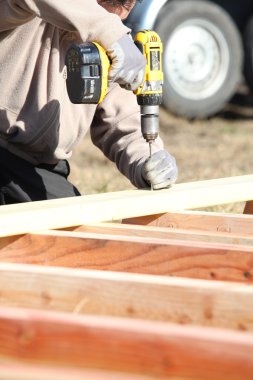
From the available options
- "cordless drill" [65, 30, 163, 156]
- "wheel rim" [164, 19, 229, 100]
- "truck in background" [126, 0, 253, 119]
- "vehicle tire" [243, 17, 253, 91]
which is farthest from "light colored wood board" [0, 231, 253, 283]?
"vehicle tire" [243, 17, 253, 91]

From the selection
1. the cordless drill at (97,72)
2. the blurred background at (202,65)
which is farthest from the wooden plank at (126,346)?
the blurred background at (202,65)

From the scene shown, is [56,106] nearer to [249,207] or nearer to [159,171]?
[159,171]

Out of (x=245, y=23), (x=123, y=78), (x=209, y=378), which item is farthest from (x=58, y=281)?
(x=245, y=23)

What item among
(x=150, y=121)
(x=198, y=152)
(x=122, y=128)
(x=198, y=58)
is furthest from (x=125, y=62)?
(x=198, y=58)

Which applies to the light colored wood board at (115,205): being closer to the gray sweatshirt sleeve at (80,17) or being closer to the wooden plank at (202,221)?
the wooden plank at (202,221)

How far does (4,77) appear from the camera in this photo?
3455 mm

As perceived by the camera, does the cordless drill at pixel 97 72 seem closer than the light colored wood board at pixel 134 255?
No

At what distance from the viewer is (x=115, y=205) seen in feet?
10.3

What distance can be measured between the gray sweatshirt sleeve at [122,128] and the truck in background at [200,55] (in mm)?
4845

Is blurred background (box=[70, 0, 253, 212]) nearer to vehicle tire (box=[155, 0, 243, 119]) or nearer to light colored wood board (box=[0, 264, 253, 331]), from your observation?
vehicle tire (box=[155, 0, 243, 119])

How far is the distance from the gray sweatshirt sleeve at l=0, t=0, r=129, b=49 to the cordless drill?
0.04 m

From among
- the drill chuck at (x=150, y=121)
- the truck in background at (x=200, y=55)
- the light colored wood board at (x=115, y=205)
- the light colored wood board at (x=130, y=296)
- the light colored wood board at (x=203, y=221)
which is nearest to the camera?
the light colored wood board at (x=130, y=296)

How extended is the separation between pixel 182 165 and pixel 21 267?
192 inches

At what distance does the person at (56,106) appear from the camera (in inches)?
117
